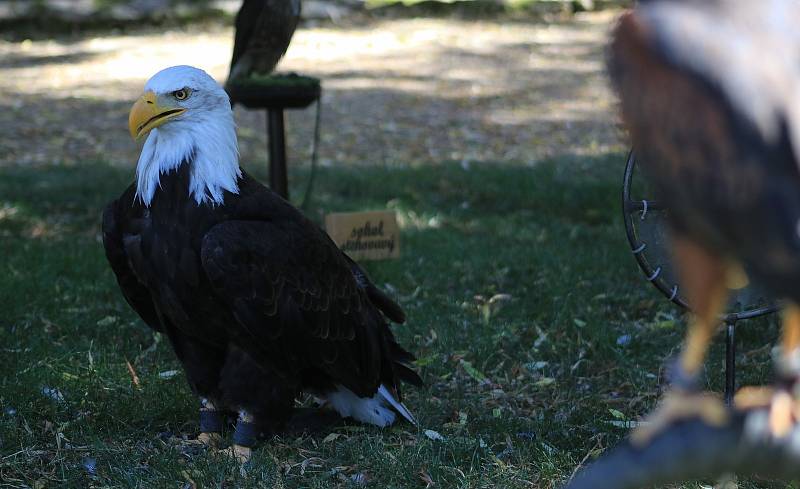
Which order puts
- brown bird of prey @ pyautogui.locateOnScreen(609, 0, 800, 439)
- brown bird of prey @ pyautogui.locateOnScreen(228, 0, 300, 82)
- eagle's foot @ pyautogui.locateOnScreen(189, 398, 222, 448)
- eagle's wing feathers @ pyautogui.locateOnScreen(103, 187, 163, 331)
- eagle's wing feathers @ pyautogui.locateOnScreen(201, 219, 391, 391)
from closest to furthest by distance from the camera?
brown bird of prey @ pyautogui.locateOnScreen(609, 0, 800, 439), eagle's wing feathers @ pyautogui.locateOnScreen(201, 219, 391, 391), eagle's wing feathers @ pyautogui.locateOnScreen(103, 187, 163, 331), eagle's foot @ pyautogui.locateOnScreen(189, 398, 222, 448), brown bird of prey @ pyautogui.locateOnScreen(228, 0, 300, 82)

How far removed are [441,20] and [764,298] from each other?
11.3m

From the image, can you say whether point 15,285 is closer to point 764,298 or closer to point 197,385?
point 197,385

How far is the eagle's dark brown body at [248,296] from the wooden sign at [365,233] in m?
1.47

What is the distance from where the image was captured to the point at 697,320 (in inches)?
62.2

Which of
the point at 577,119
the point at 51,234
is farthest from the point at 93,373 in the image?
the point at 577,119

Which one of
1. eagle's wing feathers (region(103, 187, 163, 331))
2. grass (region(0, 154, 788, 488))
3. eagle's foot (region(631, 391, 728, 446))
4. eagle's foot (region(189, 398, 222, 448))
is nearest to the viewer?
eagle's foot (region(631, 391, 728, 446))

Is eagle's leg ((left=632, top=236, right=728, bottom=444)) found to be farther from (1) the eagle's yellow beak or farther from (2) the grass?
(1) the eagle's yellow beak

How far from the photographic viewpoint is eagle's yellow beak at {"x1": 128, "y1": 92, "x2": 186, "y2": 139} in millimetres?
3180

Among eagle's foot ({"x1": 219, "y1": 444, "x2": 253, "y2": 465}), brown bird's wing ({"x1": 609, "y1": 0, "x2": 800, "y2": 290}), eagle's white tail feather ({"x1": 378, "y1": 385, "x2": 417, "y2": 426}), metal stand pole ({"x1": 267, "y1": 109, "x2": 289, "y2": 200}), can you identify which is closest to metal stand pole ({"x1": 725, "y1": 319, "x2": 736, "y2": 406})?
eagle's white tail feather ({"x1": 378, "y1": 385, "x2": 417, "y2": 426})

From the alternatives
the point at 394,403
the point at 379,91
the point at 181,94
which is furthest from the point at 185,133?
the point at 379,91

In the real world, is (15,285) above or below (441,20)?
above

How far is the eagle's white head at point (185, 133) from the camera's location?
3.19 m

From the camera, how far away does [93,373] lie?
3.84m

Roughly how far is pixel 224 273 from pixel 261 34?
228cm
